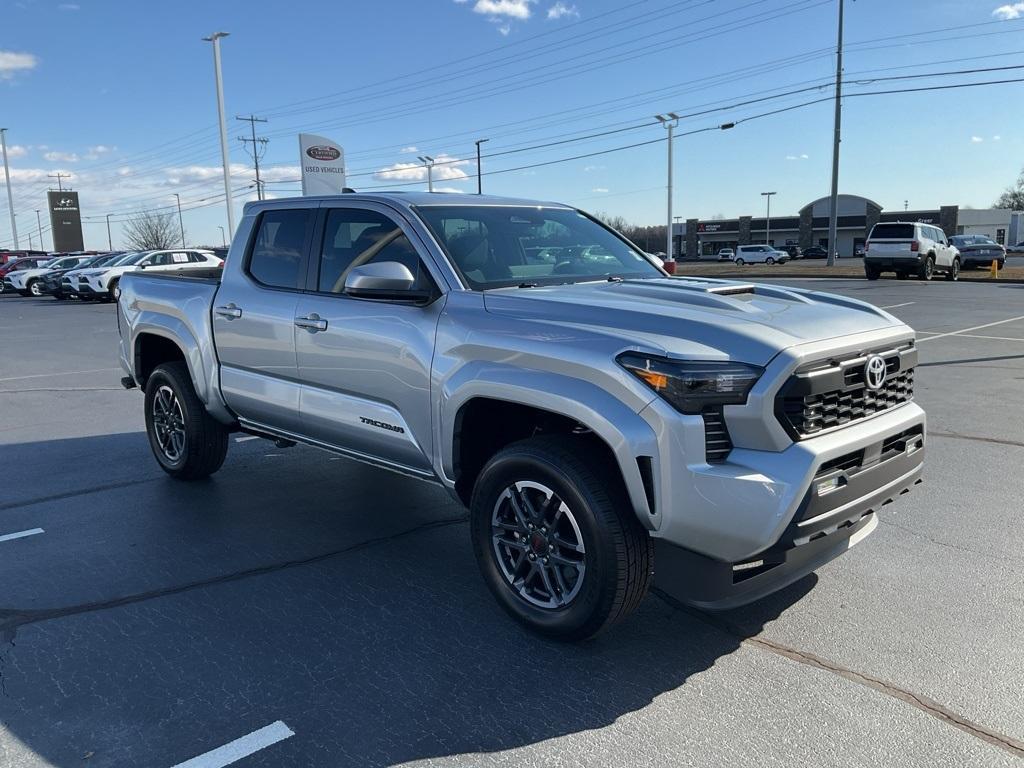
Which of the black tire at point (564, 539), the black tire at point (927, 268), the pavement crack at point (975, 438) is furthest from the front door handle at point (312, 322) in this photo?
the black tire at point (927, 268)

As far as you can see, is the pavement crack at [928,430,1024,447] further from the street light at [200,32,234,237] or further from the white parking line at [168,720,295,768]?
the street light at [200,32,234,237]

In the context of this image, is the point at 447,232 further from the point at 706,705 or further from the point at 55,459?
the point at 55,459

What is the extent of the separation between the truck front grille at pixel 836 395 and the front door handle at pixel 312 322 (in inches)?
99.0

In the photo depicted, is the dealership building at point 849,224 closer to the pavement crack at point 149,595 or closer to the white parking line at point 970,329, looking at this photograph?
the white parking line at point 970,329

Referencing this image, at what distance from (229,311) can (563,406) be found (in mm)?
2819

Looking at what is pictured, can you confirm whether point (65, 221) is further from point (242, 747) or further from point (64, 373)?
point (242, 747)

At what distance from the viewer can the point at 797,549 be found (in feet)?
10.1

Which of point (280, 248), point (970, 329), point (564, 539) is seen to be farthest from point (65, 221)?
point (564, 539)

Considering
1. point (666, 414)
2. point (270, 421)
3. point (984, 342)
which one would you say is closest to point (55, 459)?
point (270, 421)

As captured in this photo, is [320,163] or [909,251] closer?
[320,163]

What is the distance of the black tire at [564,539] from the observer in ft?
10.3

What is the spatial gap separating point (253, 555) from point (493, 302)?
206 cm

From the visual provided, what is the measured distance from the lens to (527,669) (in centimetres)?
325

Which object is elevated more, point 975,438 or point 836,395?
point 836,395
